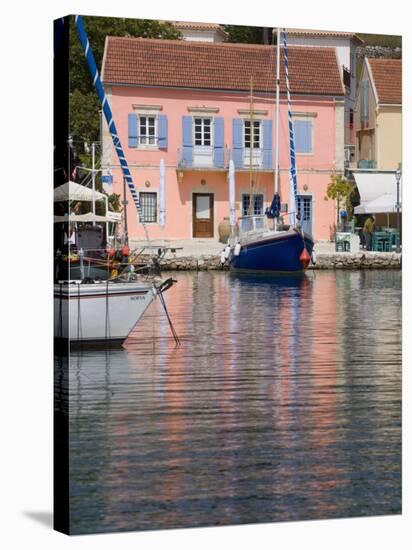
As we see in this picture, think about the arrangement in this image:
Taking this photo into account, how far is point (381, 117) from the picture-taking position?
995 centimetres

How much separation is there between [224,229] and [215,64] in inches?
46.0

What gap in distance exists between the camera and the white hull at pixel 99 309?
845 cm

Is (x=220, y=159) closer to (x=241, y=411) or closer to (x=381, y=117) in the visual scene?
(x=381, y=117)

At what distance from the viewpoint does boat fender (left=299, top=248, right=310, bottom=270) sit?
33.1 ft

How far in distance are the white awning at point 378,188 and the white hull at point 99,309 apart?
67.3 inches

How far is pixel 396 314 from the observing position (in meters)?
9.73

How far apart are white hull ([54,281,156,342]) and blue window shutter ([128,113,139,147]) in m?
0.95

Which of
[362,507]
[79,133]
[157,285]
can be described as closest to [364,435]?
[362,507]

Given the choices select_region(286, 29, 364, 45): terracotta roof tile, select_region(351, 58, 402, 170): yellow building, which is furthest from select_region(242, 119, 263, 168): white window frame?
select_region(351, 58, 402, 170): yellow building

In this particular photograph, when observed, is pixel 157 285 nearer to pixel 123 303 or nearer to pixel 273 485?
pixel 123 303

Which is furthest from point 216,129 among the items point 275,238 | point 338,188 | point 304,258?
point 304,258

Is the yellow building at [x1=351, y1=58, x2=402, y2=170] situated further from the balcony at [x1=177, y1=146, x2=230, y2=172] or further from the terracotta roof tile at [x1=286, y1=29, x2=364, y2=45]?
the balcony at [x1=177, y1=146, x2=230, y2=172]

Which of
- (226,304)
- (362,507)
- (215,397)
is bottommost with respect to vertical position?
(362,507)

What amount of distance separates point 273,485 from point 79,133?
2.57 meters
